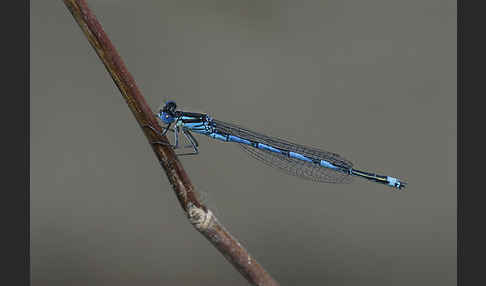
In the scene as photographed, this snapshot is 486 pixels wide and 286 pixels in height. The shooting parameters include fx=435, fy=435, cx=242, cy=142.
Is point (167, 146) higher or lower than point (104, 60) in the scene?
lower

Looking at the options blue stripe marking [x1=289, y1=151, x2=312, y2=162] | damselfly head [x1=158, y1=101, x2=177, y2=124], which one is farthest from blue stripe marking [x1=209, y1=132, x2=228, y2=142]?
blue stripe marking [x1=289, y1=151, x2=312, y2=162]

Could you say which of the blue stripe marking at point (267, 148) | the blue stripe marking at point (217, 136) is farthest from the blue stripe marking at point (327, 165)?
the blue stripe marking at point (217, 136)

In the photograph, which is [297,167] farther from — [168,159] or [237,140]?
[168,159]

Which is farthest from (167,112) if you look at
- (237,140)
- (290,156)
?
(290,156)

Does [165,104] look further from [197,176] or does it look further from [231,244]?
[197,176]

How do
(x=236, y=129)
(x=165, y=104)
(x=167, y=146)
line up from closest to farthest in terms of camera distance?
(x=167, y=146) → (x=165, y=104) → (x=236, y=129)

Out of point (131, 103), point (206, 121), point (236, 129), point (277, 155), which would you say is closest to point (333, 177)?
point (277, 155)

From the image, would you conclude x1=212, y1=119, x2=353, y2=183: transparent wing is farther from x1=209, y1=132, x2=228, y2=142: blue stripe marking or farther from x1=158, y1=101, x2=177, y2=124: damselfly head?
x1=158, y1=101, x2=177, y2=124: damselfly head
